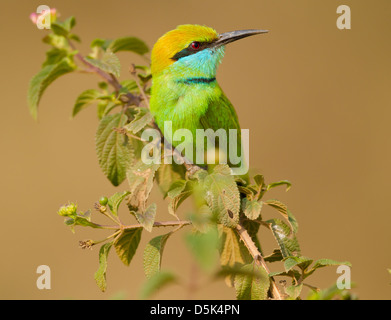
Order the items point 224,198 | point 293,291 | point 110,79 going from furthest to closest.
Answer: point 110,79
point 224,198
point 293,291

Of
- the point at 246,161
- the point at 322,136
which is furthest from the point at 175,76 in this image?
the point at 322,136

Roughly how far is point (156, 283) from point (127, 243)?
791mm

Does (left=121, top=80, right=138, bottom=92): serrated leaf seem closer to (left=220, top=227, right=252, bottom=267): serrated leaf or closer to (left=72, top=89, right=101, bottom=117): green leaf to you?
(left=72, top=89, right=101, bottom=117): green leaf

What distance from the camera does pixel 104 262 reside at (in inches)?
55.6

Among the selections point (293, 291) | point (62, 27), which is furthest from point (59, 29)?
point (293, 291)

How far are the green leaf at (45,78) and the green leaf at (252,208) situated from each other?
0.88 meters

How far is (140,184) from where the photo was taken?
1697mm

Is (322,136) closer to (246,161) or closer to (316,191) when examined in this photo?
(316,191)

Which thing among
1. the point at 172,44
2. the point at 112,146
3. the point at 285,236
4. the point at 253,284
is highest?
the point at 172,44

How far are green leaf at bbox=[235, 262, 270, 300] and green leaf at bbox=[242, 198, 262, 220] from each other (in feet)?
0.57

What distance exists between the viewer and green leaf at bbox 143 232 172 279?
4.72 ft

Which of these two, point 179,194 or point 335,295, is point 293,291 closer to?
point 335,295

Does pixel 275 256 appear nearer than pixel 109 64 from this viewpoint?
Yes

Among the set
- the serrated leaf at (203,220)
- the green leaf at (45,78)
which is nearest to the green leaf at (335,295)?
the serrated leaf at (203,220)
